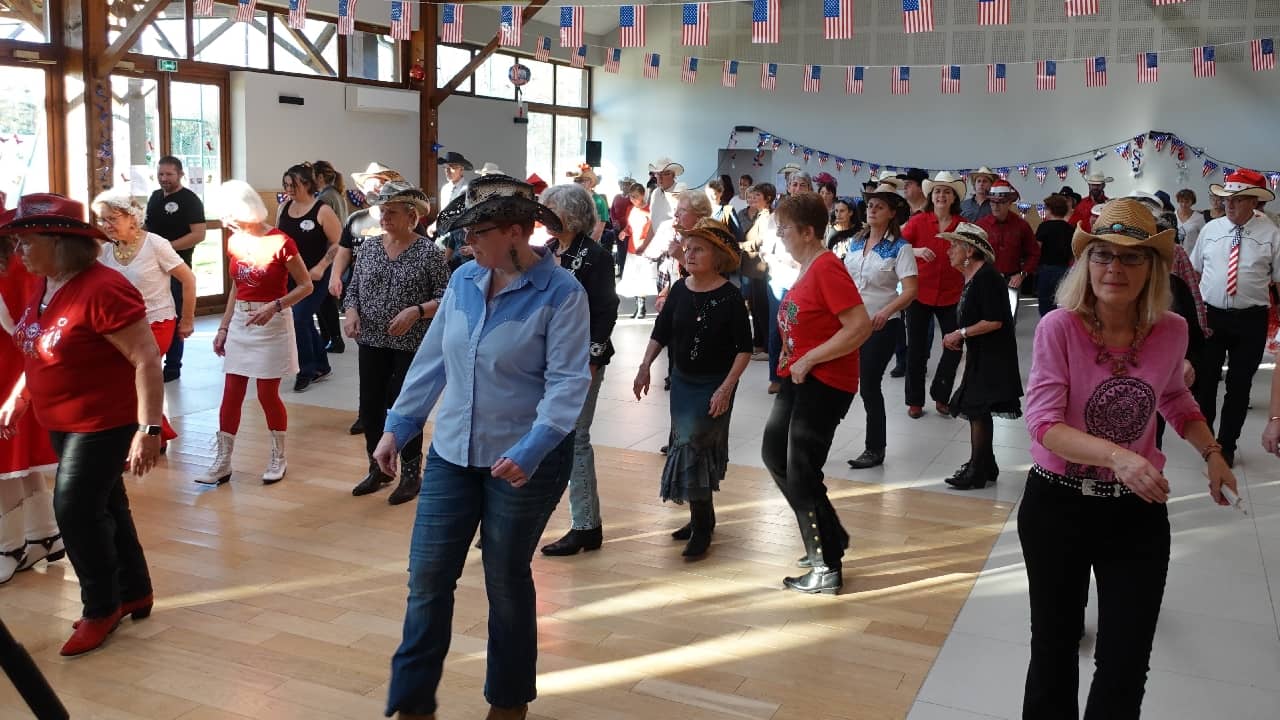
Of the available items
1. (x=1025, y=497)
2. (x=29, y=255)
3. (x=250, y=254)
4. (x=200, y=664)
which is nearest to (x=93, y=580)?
(x=200, y=664)

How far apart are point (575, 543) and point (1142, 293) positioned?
2.70 metres

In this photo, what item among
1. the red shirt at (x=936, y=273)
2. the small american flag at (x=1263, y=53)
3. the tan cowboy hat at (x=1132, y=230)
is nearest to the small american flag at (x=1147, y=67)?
the small american flag at (x=1263, y=53)

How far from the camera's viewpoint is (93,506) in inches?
136

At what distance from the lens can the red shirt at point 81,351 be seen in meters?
3.31

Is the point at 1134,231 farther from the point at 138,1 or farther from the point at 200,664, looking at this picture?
the point at 138,1

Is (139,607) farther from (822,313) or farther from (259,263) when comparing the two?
(822,313)

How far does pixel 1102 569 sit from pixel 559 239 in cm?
238

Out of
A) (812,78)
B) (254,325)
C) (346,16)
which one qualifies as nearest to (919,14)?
(346,16)

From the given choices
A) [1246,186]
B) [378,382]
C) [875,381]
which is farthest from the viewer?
[875,381]

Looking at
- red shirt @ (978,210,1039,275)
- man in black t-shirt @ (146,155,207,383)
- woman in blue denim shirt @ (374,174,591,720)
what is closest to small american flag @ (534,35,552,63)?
man in black t-shirt @ (146,155,207,383)

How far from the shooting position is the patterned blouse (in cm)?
513

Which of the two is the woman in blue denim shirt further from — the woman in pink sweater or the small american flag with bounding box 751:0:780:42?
the small american flag with bounding box 751:0:780:42

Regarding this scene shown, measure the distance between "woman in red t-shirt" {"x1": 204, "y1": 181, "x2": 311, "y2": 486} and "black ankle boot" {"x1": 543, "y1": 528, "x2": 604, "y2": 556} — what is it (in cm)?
173

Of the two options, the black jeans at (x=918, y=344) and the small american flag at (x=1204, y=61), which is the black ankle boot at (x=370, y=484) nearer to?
the black jeans at (x=918, y=344)
